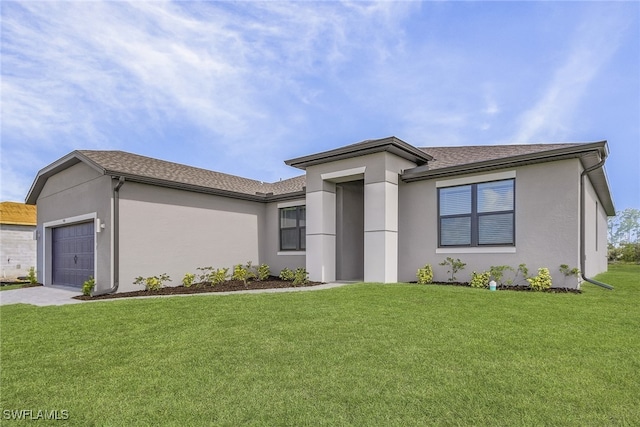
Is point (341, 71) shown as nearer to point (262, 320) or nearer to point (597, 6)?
point (597, 6)

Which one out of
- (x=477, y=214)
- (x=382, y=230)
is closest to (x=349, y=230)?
(x=382, y=230)

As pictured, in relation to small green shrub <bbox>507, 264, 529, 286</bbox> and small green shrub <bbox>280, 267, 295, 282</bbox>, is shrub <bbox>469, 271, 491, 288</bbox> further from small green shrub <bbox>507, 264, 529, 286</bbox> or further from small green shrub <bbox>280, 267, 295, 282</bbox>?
small green shrub <bbox>280, 267, 295, 282</bbox>

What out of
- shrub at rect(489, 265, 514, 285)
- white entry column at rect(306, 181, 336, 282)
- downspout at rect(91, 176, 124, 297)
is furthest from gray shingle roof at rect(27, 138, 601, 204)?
shrub at rect(489, 265, 514, 285)

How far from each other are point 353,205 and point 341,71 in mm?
4876

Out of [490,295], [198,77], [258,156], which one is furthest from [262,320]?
[258,156]

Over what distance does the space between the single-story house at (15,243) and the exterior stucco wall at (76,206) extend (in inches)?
276

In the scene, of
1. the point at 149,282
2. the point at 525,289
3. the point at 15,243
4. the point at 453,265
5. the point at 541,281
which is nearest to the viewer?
the point at 541,281

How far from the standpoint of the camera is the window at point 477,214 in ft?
33.2

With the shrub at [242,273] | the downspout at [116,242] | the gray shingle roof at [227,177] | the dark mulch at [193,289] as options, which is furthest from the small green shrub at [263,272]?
the downspout at [116,242]

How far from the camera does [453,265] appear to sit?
35.6 feet

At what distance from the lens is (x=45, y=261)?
15047 mm

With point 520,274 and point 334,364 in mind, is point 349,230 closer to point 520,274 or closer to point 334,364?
point 520,274

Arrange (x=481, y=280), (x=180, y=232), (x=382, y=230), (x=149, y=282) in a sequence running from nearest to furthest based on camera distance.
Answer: (x=481, y=280) → (x=382, y=230) → (x=149, y=282) → (x=180, y=232)

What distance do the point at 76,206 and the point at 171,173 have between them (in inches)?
135
